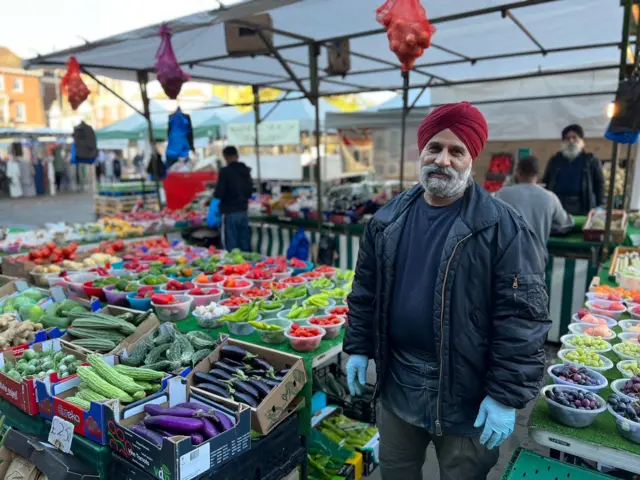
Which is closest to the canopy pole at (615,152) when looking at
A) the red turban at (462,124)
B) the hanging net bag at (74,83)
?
the red turban at (462,124)

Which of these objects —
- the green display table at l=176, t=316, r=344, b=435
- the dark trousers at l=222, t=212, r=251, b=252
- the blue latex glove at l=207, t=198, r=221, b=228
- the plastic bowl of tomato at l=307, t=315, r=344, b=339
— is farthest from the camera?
the blue latex glove at l=207, t=198, r=221, b=228

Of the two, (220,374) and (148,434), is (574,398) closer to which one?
(220,374)

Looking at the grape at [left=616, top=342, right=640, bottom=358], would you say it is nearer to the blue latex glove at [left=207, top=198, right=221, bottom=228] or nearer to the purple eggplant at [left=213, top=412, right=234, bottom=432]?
the purple eggplant at [left=213, top=412, right=234, bottom=432]

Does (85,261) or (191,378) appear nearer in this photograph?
(191,378)

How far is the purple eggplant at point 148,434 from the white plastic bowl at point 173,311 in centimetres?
153

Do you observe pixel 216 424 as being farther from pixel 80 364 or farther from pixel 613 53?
pixel 613 53

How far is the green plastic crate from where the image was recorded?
2.04 m

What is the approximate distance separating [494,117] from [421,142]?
10.1 m

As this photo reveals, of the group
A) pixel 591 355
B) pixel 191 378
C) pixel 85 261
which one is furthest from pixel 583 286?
pixel 85 261

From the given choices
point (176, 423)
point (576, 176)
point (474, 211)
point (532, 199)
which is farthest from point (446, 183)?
point (576, 176)

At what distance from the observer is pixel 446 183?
204cm

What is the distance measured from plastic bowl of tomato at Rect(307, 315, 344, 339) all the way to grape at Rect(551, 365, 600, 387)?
140cm

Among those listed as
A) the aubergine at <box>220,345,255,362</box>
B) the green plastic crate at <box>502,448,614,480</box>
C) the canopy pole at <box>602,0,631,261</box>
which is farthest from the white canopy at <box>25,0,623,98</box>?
the green plastic crate at <box>502,448,614,480</box>

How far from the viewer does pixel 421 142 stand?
85.4 inches
